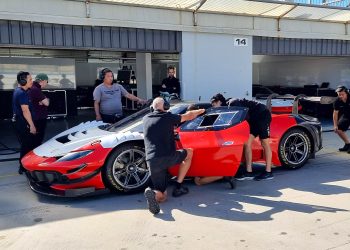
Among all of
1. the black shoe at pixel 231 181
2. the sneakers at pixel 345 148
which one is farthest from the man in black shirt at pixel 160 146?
the sneakers at pixel 345 148

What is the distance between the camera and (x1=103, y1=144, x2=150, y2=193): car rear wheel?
15.9 ft

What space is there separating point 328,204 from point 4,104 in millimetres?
13229

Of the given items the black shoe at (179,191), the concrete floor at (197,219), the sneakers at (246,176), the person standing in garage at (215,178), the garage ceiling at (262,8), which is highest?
the garage ceiling at (262,8)

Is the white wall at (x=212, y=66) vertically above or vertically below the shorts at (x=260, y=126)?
above

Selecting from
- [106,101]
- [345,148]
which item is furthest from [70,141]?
[345,148]

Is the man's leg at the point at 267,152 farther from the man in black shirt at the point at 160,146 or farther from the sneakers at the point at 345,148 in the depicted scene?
the sneakers at the point at 345,148

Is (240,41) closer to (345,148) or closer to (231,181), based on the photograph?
(345,148)

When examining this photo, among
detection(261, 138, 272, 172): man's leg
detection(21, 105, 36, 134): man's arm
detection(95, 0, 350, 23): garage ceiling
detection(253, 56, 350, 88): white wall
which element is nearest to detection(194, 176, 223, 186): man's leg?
detection(261, 138, 272, 172): man's leg

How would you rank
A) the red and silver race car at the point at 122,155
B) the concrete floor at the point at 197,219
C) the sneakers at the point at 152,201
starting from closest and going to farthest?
the concrete floor at the point at 197,219, the sneakers at the point at 152,201, the red and silver race car at the point at 122,155

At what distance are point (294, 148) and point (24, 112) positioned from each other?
4.25 meters

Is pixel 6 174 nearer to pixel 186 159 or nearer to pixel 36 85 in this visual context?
pixel 36 85

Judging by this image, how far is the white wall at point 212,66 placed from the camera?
9469 mm

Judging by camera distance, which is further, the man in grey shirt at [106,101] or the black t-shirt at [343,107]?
the black t-shirt at [343,107]

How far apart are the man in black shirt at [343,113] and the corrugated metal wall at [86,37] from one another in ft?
12.2
